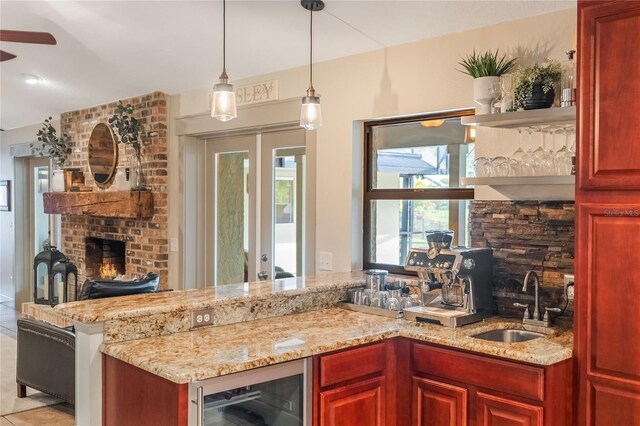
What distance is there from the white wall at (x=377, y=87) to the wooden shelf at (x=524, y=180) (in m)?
0.32

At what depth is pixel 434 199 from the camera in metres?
3.70

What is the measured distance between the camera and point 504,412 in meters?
2.51

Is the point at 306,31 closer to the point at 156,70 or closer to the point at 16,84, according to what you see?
the point at 156,70

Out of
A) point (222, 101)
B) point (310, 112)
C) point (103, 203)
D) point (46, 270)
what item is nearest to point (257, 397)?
point (222, 101)

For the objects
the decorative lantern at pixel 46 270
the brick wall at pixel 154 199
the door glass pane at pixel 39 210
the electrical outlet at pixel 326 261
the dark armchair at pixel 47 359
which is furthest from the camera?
the door glass pane at pixel 39 210

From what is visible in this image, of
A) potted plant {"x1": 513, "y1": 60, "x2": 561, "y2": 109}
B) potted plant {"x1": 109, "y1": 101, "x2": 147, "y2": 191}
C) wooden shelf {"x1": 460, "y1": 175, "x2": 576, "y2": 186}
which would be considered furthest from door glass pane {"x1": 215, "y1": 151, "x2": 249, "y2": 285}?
potted plant {"x1": 513, "y1": 60, "x2": 561, "y2": 109}

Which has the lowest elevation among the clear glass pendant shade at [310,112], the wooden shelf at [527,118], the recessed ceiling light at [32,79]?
the wooden shelf at [527,118]

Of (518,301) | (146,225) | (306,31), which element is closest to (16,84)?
(146,225)

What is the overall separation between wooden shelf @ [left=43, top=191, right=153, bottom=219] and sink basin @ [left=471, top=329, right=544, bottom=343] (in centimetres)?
356

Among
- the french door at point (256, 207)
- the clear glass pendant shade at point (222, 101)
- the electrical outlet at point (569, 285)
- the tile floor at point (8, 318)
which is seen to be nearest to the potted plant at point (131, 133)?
the french door at point (256, 207)

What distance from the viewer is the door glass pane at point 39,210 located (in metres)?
8.01

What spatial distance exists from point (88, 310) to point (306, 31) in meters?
2.18

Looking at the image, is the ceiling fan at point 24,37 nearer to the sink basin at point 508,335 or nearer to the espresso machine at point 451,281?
the espresso machine at point 451,281

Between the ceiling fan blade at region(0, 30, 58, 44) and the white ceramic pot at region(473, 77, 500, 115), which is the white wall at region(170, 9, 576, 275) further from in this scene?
the ceiling fan blade at region(0, 30, 58, 44)
